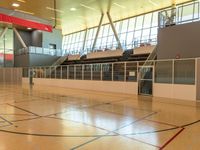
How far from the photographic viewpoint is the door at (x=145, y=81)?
1229 centimetres

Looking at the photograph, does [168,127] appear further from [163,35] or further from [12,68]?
[12,68]

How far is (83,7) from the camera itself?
815 inches

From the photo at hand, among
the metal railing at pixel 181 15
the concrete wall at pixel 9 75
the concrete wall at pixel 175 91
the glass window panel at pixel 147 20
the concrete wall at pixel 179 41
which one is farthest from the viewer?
the concrete wall at pixel 9 75

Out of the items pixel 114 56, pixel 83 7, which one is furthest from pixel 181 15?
pixel 83 7

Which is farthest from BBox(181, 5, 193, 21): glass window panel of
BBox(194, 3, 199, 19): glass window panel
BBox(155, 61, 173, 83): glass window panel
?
BBox(155, 61, 173, 83): glass window panel

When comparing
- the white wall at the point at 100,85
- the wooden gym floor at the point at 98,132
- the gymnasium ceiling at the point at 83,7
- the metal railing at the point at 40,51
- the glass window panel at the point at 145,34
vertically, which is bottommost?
the wooden gym floor at the point at 98,132

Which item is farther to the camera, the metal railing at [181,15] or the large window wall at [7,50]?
the large window wall at [7,50]

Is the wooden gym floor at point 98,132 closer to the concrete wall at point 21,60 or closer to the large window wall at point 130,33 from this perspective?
the large window wall at point 130,33

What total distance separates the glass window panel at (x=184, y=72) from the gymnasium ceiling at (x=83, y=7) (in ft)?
35.0

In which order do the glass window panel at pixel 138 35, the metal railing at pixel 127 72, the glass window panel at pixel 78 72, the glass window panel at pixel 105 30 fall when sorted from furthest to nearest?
1. the glass window panel at pixel 105 30
2. the glass window panel at pixel 138 35
3. the glass window panel at pixel 78 72
4. the metal railing at pixel 127 72

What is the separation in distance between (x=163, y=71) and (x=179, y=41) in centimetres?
198

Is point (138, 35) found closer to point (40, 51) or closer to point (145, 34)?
point (145, 34)

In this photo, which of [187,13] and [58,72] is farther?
[58,72]

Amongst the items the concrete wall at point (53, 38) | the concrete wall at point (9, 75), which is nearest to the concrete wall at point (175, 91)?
the concrete wall at point (9, 75)
